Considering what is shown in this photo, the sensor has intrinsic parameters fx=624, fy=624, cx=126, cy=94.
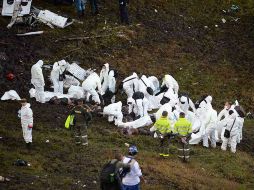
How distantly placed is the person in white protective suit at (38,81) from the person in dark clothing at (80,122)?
11.5 ft

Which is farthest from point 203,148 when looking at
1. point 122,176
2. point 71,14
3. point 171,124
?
point 71,14

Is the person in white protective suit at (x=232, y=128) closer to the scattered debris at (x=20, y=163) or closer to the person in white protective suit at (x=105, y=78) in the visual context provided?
the person in white protective suit at (x=105, y=78)

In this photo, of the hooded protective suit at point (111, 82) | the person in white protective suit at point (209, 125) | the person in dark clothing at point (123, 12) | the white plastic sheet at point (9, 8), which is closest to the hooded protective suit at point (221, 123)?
the person in white protective suit at point (209, 125)

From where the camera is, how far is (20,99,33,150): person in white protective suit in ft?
66.6

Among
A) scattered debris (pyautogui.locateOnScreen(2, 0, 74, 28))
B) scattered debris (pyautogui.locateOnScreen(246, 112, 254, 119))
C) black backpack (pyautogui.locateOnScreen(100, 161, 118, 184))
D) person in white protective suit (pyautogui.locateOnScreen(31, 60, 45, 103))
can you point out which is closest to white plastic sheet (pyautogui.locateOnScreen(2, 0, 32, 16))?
scattered debris (pyautogui.locateOnScreen(2, 0, 74, 28))

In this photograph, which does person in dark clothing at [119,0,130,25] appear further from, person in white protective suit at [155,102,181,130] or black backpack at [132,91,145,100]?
person in white protective suit at [155,102,181,130]

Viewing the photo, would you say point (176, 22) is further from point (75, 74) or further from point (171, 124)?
point (171, 124)

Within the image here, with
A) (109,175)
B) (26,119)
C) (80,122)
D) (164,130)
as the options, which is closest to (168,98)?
(164,130)

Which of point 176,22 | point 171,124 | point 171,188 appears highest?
point 176,22

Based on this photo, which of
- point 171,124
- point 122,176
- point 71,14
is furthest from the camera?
point 71,14

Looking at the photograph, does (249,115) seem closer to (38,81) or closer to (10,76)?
(38,81)

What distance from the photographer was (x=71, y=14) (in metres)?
35.5

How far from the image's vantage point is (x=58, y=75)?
27406mm

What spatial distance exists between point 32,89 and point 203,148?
25.9ft
